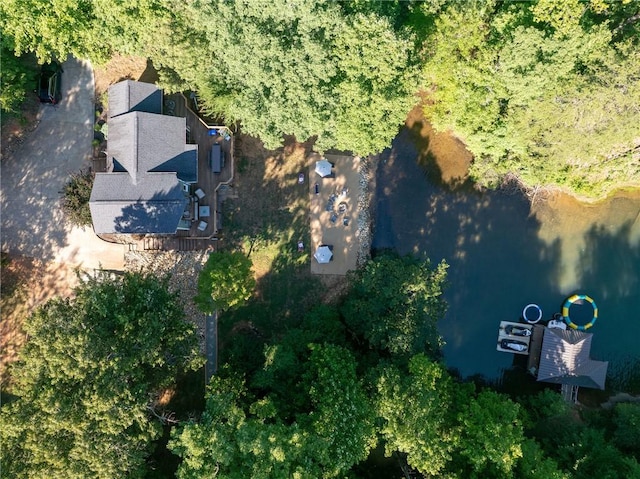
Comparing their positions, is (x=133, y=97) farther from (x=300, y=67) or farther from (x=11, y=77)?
(x=300, y=67)

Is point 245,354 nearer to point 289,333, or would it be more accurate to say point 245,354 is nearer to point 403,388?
point 289,333

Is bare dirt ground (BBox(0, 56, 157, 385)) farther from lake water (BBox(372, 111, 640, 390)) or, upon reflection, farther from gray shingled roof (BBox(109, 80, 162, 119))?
lake water (BBox(372, 111, 640, 390))

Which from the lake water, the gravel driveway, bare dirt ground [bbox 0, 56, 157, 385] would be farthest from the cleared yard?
bare dirt ground [bbox 0, 56, 157, 385]

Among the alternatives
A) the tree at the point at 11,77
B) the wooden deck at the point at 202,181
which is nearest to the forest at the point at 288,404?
the wooden deck at the point at 202,181

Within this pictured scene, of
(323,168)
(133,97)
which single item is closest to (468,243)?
(323,168)

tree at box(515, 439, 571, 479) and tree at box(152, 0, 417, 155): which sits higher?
tree at box(152, 0, 417, 155)
